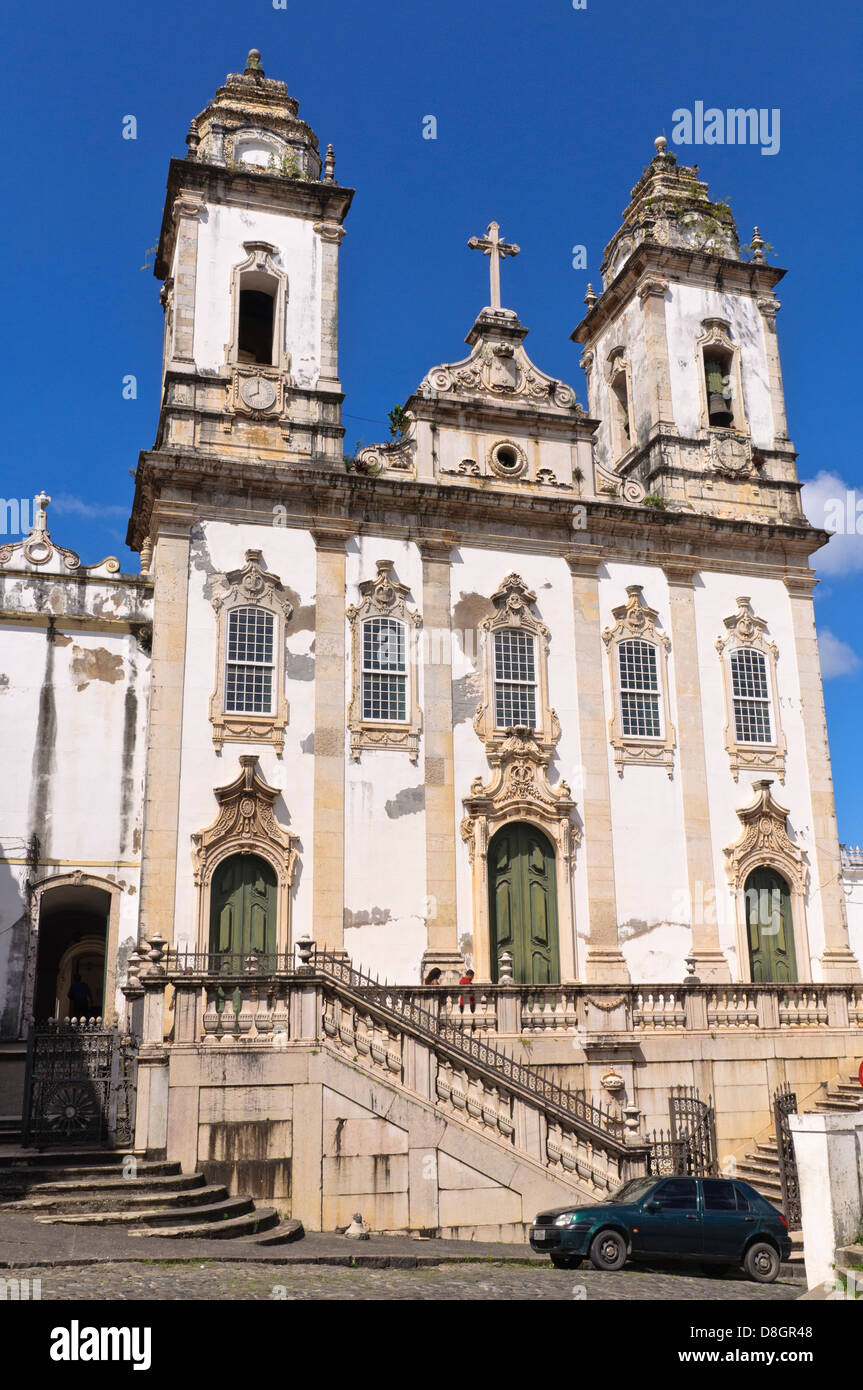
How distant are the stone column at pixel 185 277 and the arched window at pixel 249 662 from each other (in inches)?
205

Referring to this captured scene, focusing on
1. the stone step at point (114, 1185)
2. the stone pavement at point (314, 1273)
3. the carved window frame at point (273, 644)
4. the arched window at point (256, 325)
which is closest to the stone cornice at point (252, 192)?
the arched window at point (256, 325)

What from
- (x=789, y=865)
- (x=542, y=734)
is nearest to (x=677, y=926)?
(x=789, y=865)

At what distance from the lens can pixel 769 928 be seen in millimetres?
23297

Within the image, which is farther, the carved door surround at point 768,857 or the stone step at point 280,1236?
the carved door surround at point 768,857

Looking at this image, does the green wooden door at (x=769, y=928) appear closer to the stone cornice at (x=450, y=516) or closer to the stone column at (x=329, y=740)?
the stone cornice at (x=450, y=516)

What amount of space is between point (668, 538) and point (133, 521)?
1083cm

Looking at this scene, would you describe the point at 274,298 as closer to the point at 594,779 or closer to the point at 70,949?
the point at 594,779

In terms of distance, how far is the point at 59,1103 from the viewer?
15438mm

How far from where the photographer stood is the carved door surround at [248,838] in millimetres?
19984

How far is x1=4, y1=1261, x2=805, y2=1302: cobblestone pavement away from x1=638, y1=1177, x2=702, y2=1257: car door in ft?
0.93

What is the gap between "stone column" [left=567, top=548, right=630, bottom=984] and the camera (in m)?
21.8

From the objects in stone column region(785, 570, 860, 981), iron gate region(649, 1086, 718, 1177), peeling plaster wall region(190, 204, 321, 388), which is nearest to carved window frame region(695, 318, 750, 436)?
stone column region(785, 570, 860, 981)

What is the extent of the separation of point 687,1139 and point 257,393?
15.0m

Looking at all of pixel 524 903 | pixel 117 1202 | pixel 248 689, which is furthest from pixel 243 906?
pixel 117 1202
